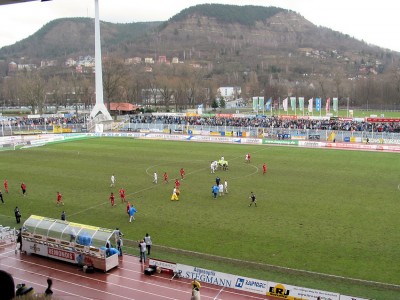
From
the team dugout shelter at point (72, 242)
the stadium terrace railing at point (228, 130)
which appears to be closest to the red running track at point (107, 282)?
the team dugout shelter at point (72, 242)

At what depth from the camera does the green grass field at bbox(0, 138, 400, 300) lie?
60.4 ft

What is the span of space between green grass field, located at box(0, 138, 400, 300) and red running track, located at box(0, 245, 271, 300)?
A: 1.79 meters

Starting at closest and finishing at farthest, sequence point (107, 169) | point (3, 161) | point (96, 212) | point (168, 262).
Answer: point (168, 262)
point (96, 212)
point (107, 169)
point (3, 161)

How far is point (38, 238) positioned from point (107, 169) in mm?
20938

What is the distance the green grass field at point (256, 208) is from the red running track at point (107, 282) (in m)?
1.79

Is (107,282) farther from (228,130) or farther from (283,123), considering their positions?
(283,123)

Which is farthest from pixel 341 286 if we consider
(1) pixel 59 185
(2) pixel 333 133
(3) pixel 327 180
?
(2) pixel 333 133

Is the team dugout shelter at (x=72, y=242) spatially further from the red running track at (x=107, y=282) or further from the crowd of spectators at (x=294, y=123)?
the crowd of spectators at (x=294, y=123)

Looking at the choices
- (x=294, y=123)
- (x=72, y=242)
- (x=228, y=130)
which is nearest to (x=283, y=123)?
(x=294, y=123)

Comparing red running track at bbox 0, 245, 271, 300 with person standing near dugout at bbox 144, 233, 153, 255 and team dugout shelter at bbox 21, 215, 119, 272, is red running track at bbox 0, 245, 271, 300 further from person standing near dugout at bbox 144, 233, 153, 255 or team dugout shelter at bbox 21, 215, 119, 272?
person standing near dugout at bbox 144, 233, 153, 255

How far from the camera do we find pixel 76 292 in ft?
52.9

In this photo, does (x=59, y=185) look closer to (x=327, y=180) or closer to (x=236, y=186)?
(x=236, y=186)

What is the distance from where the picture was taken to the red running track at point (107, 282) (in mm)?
15711

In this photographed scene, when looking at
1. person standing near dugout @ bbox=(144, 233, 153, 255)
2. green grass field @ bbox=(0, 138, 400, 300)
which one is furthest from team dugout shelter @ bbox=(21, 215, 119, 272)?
green grass field @ bbox=(0, 138, 400, 300)
